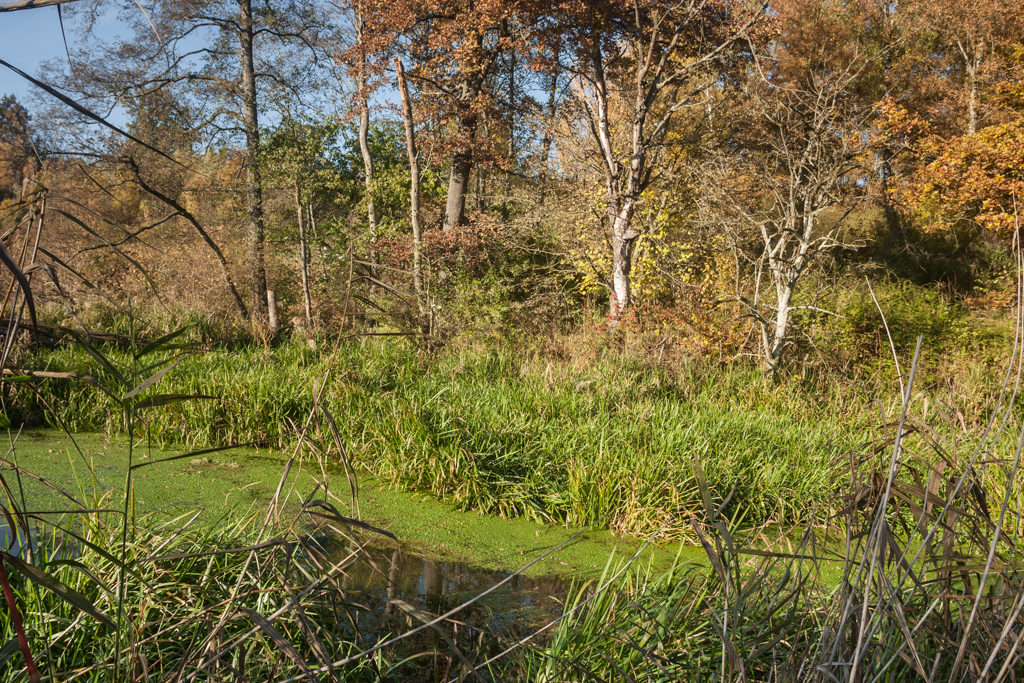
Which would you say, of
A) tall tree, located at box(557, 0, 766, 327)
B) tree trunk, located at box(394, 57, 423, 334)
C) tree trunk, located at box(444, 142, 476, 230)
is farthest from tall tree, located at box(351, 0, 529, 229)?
tree trunk, located at box(394, 57, 423, 334)

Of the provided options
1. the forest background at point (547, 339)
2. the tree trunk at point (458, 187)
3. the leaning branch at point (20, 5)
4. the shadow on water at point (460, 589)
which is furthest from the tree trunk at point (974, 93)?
the leaning branch at point (20, 5)

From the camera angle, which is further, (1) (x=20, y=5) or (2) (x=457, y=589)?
(2) (x=457, y=589)

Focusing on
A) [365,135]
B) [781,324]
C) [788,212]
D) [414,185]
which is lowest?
[781,324]

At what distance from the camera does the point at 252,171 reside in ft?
37.4

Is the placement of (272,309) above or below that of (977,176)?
below

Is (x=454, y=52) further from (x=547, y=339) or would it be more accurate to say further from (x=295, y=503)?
(x=295, y=503)

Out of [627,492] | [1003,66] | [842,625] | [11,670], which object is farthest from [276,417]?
[1003,66]

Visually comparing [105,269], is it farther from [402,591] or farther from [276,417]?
[402,591]

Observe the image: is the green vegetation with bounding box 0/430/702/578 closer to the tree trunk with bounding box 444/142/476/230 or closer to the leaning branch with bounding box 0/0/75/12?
the leaning branch with bounding box 0/0/75/12

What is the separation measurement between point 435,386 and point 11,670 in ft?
12.3

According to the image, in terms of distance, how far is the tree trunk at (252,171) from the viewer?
11.1 m

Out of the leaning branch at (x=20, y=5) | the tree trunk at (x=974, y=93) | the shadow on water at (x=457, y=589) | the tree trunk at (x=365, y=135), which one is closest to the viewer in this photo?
the leaning branch at (x=20, y=5)

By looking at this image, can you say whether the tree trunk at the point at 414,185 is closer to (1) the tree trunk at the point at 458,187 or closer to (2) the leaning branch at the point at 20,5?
(1) the tree trunk at the point at 458,187

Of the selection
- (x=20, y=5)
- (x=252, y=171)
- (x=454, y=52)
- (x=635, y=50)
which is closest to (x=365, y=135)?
(x=252, y=171)
